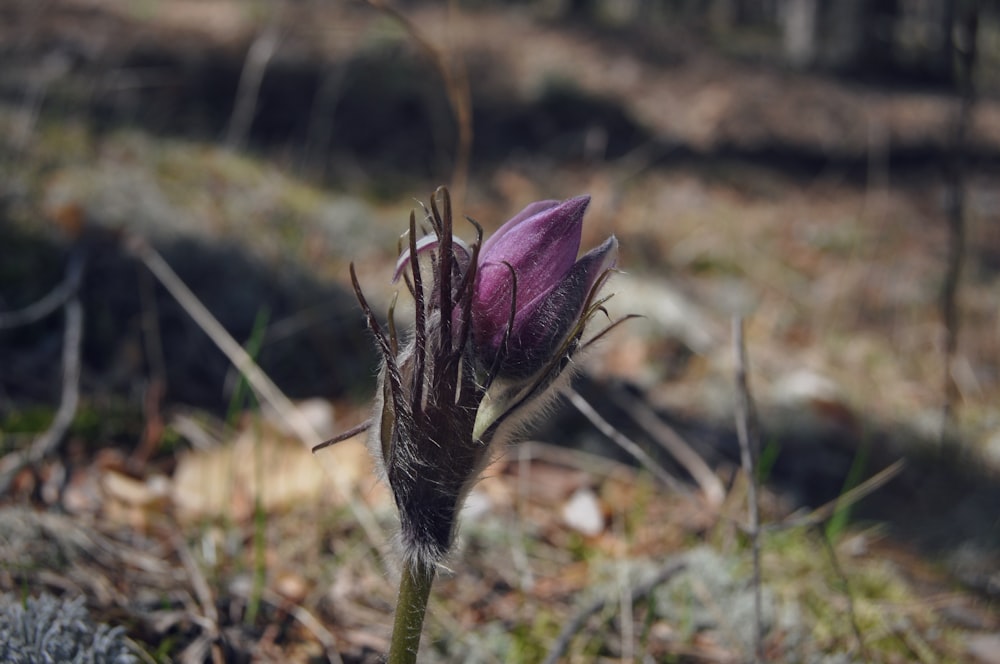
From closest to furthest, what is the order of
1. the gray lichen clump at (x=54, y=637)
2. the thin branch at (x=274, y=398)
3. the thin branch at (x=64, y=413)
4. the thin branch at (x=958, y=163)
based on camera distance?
the gray lichen clump at (x=54, y=637) < the thin branch at (x=274, y=398) < the thin branch at (x=64, y=413) < the thin branch at (x=958, y=163)

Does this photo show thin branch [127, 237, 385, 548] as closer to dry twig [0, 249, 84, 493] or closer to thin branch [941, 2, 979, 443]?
dry twig [0, 249, 84, 493]

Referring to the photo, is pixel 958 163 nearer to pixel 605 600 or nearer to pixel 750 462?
pixel 750 462

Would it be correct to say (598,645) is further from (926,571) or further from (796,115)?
(796,115)

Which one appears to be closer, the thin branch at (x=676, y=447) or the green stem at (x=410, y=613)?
the green stem at (x=410, y=613)

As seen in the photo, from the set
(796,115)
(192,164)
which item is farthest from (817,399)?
(796,115)

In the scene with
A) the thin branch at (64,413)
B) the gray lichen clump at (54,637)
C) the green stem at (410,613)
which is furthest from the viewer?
the thin branch at (64,413)

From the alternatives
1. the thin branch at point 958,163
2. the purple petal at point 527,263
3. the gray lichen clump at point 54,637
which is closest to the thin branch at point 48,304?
the gray lichen clump at point 54,637

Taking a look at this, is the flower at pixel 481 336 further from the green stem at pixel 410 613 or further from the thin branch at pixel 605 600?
the thin branch at pixel 605 600
